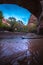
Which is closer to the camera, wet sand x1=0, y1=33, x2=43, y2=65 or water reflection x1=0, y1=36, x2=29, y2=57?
wet sand x1=0, y1=33, x2=43, y2=65

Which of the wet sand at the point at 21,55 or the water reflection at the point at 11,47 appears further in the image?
the water reflection at the point at 11,47

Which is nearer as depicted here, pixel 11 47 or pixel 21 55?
pixel 21 55

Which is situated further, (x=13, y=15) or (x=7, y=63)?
(x=13, y=15)

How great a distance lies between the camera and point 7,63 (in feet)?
2.14

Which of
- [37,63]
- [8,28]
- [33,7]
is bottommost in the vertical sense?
[8,28]

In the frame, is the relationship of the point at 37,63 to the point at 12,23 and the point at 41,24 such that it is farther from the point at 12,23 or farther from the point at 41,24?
the point at 12,23

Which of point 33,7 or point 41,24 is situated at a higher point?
point 33,7

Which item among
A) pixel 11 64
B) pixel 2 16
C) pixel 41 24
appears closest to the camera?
pixel 11 64

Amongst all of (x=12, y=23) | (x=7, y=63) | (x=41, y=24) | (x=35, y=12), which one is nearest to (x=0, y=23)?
(x=12, y=23)

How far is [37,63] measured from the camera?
0.65 meters

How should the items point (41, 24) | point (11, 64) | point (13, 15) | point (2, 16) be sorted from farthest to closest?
point (13, 15) < point (2, 16) < point (41, 24) < point (11, 64)

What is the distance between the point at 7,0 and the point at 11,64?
149 inches

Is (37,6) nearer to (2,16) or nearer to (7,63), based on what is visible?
(2,16)

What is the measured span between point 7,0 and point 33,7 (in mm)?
774
